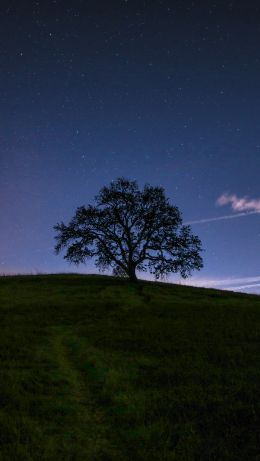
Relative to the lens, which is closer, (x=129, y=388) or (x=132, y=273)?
(x=129, y=388)

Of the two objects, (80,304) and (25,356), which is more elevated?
(80,304)

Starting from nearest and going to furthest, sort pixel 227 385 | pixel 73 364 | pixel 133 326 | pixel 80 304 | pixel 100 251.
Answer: pixel 227 385 → pixel 73 364 → pixel 133 326 → pixel 80 304 → pixel 100 251

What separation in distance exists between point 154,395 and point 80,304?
23.7 meters

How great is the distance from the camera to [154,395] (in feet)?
40.1

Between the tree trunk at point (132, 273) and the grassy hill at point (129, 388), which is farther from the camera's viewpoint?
the tree trunk at point (132, 273)

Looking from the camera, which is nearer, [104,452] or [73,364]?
[104,452]

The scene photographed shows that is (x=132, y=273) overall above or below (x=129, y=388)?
above

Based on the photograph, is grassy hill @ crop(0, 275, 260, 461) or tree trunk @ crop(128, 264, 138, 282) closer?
grassy hill @ crop(0, 275, 260, 461)

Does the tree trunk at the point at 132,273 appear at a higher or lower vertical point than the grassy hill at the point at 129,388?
higher

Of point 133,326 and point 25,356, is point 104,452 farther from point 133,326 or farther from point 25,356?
point 133,326

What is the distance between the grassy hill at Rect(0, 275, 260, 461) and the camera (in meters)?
8.94

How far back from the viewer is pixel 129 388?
42.8ft

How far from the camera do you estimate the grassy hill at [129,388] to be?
352 inches

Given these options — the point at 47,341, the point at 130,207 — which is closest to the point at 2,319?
the point at 47,341
